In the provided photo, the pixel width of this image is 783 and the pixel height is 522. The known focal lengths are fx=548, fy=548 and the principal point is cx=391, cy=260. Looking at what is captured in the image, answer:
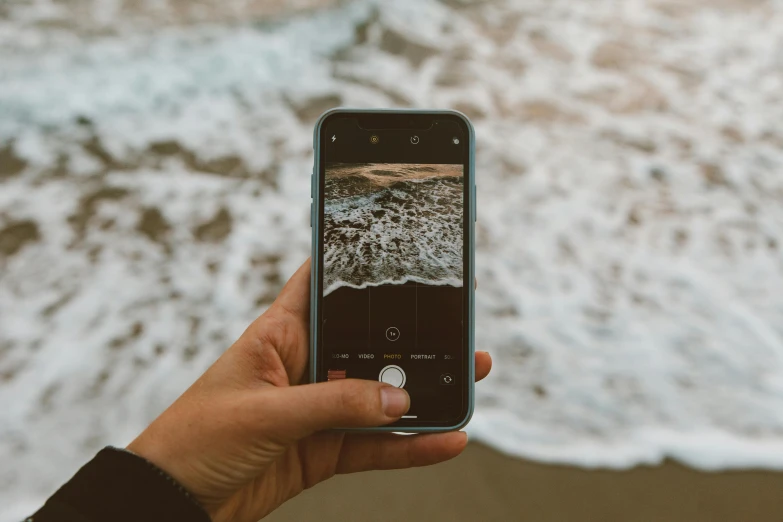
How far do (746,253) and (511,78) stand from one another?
91cm

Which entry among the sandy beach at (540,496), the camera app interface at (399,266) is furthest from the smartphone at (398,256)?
the sandy beach at (540,496)

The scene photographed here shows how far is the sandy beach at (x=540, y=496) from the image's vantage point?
110cm

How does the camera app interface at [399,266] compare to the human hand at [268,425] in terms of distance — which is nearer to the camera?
the human hand at [268,425]

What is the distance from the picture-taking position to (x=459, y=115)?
90 centimetres

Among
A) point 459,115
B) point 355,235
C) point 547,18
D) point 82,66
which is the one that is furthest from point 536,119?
point 82,66

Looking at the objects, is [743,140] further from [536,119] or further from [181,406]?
[181,406]

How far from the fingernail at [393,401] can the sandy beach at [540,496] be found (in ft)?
1.35

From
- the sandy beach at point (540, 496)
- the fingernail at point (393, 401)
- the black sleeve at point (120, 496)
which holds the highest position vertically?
the fingernail at point (393, 401)

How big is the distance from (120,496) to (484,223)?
1.15m

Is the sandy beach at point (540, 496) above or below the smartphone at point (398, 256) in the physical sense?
below

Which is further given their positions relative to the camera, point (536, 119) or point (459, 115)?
point (536, 119)

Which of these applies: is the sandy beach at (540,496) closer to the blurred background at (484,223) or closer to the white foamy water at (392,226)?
the blurred background at (484,223)

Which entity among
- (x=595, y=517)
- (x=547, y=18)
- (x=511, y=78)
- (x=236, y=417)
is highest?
(x=547, y=18)

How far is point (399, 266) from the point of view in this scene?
0.90m
